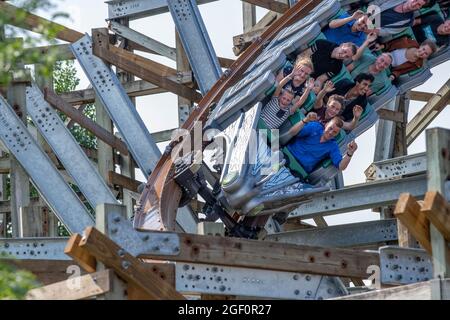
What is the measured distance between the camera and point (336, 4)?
46.8 feet

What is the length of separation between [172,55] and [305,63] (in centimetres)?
311

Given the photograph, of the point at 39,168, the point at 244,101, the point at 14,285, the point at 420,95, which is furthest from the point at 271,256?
the point at 420,95

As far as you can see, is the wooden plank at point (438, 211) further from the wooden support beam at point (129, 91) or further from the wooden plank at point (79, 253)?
the wooden support beam at point (129, 91)

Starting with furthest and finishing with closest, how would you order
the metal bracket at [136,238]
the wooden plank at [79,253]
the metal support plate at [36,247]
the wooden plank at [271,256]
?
the metal support plate at [36,247], the wooden plank at [271,256], the metal bracket at [136,238], the wooden plank at [79,253]

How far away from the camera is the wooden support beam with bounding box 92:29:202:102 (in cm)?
1473

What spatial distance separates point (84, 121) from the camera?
14.9m

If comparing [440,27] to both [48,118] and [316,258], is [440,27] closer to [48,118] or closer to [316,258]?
[48,118]

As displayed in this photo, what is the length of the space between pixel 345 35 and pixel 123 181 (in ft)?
8.46

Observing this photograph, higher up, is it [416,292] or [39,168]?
[39,168]

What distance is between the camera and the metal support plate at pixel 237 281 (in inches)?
396

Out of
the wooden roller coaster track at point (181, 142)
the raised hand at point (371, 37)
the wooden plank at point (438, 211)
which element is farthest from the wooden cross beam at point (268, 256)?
the raised hand at point (371, 37)

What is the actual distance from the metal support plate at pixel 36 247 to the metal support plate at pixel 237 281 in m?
2.45

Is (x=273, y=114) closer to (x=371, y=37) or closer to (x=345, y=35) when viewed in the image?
(x=345, y=35)
